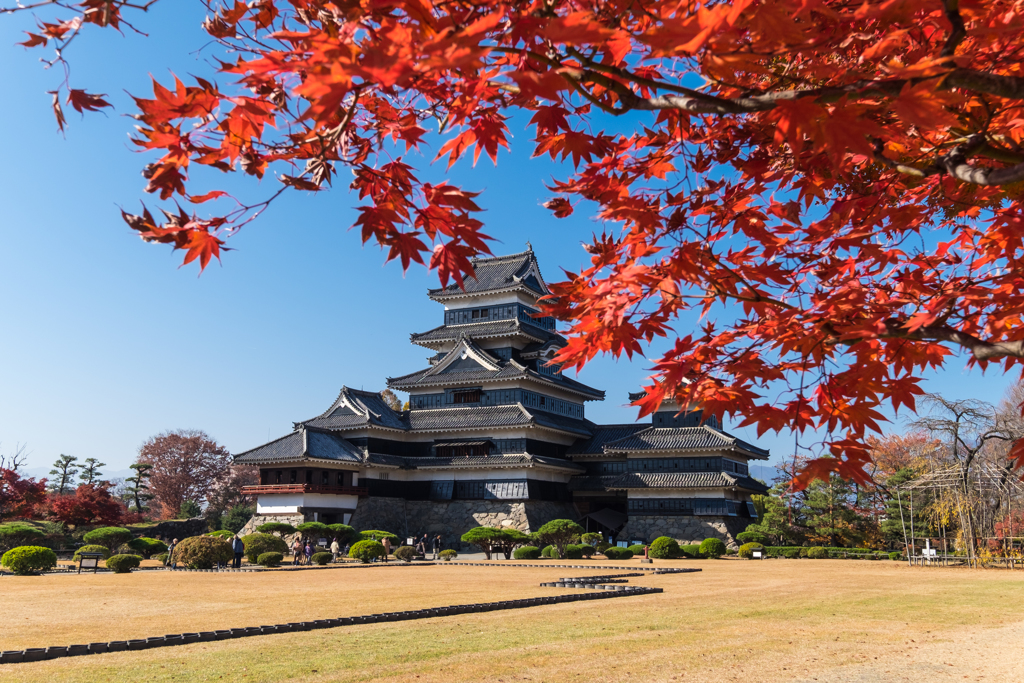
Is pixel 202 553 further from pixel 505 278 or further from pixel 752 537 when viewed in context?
pixel 752 537

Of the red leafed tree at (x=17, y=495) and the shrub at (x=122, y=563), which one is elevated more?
the red leafed tree at (x=17, y=495)

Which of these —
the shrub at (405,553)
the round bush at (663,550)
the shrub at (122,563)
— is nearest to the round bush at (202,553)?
the shrub at (122,563)

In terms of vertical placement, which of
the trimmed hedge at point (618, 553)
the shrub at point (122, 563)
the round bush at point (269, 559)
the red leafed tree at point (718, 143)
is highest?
the red leafed tree at point (718, 143)

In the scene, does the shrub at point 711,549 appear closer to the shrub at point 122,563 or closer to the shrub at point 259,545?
the shrub at point 259,545

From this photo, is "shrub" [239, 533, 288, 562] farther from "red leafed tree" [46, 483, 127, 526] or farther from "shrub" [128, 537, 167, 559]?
"red leafed tree" [46, 483, 127, 526]

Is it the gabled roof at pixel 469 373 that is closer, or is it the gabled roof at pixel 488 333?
the gabled roof at pixel 469 373

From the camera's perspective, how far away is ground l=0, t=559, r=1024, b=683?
6273 millimetres

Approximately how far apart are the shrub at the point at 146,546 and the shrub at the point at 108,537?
0.69 meters

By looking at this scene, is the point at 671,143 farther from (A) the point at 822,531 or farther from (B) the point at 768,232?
(A) the point at 822,531

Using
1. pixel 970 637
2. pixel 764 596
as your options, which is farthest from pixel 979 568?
pixel 970 637

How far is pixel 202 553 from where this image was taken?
2180 cm

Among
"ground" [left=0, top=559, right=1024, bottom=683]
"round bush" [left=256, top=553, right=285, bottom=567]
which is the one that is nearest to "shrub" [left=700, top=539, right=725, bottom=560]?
"ground" [left=0, top=559, right=1024, bottom=683]

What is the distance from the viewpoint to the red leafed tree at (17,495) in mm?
33844

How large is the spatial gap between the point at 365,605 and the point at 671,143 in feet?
35.1
